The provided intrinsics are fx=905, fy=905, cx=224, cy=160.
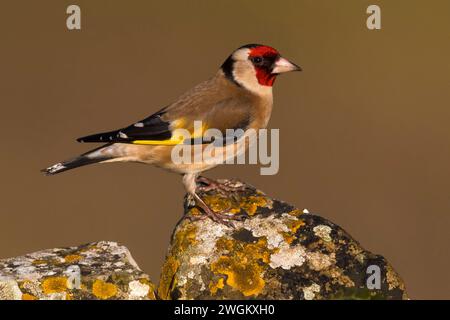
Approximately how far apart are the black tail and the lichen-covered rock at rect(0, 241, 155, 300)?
1.51 m

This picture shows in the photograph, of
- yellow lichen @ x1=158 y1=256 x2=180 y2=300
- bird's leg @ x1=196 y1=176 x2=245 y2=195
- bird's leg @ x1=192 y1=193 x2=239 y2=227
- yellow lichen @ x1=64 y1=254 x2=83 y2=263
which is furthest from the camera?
bird's leg @ x1=196 y1=176 x2=245 y2=195

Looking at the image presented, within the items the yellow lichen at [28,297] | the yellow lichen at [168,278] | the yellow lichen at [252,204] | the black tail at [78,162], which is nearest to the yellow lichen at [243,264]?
the yellow lichen at [168,278]

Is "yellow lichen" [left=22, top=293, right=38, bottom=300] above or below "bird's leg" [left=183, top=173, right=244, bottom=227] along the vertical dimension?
below

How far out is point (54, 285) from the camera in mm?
5234

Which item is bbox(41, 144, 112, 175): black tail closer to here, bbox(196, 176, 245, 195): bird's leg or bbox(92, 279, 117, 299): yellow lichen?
bbox(196, 176, 245, 195): bird's leg

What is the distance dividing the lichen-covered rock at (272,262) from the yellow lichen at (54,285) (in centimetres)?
61

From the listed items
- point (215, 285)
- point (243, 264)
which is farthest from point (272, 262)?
point (215, 285)

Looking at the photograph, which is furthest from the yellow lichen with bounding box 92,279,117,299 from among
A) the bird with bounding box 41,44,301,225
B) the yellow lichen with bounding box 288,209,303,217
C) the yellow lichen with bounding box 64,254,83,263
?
the bird with bounding box 41,44,301,225

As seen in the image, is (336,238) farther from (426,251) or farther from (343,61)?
(343,61)

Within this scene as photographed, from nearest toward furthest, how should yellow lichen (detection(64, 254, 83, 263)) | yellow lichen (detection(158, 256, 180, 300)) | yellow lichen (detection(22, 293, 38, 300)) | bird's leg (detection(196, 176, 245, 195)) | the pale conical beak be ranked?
yellow lichen (detection(22, 293, 38, 300))
yellow lichen (detection(158, 256, 180, 300))
yellow lichen (detection(64, 254, 83, 263))
bird's leg (detection(196, 176, 245, 195))
the pale conical beak

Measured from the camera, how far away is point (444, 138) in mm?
13711

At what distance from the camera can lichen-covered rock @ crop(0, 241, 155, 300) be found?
17.0 ft

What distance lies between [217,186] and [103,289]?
6.99 ft
